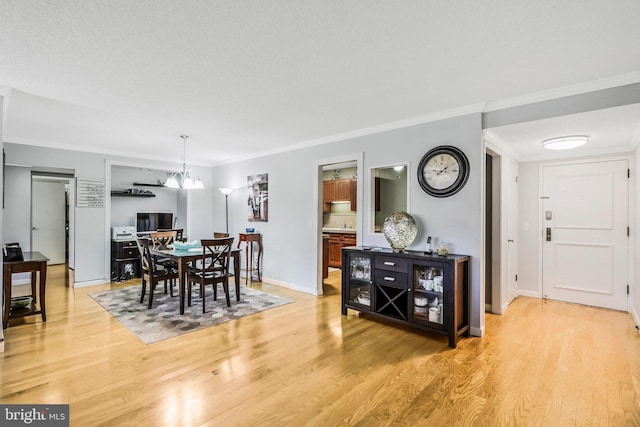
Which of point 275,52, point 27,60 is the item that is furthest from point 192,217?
point 275,52

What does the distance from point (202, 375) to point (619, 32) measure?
11.8 ft

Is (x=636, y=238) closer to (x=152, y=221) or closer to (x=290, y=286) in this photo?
(x=290, y=286)

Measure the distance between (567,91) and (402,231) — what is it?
6.24 feet

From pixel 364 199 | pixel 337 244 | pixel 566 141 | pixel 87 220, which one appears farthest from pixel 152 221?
pixel 566 141

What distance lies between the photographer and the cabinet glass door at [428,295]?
10.3 feet

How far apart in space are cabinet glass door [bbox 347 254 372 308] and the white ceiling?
1680 mm

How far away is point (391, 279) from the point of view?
3.43 metres

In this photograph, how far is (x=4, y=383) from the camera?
2.27m

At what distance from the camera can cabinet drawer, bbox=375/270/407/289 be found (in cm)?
334

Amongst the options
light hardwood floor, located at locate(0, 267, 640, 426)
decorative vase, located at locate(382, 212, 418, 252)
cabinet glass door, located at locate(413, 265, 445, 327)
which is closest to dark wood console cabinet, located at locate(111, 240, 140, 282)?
light hardwood floor, located at locate(0, 267, 640, 426)

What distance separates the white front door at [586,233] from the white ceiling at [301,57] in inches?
29.0

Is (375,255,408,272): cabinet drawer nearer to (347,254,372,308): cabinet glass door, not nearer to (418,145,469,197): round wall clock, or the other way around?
(347,254,372,308): cabinet glass door

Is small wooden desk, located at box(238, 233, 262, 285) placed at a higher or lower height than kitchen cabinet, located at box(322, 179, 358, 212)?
lower

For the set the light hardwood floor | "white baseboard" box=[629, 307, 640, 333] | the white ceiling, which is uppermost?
the white ceiling
